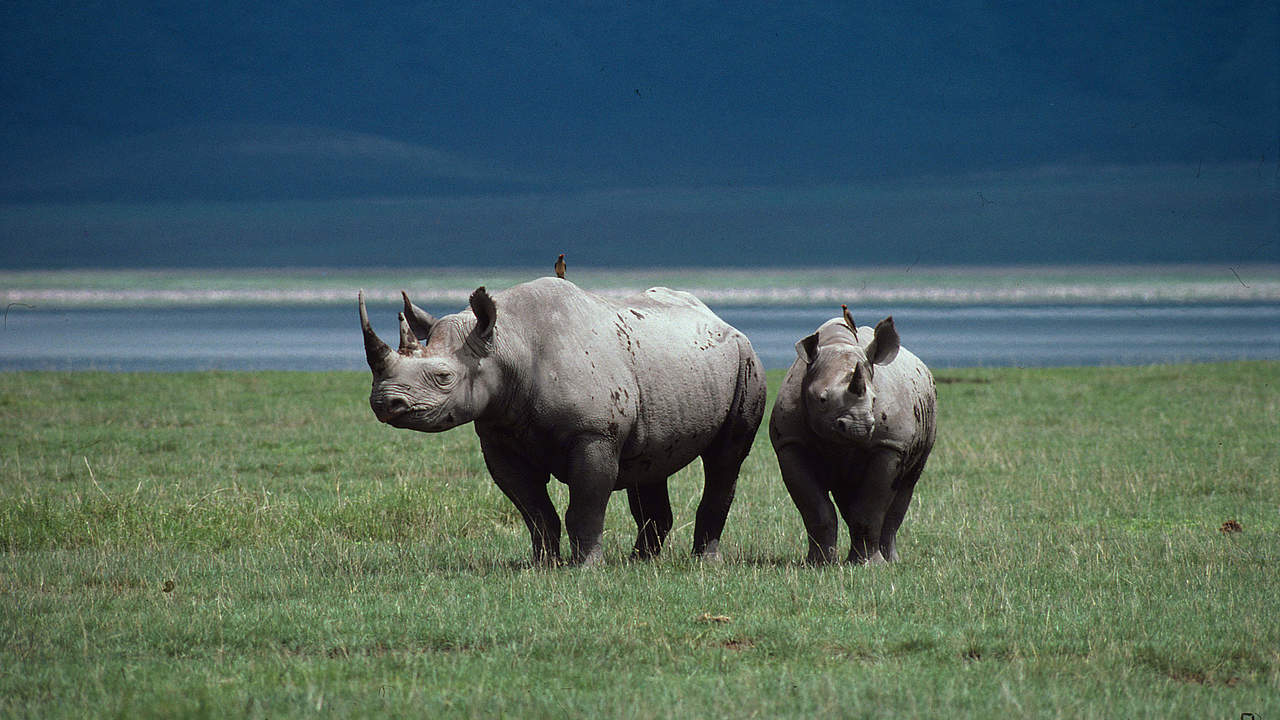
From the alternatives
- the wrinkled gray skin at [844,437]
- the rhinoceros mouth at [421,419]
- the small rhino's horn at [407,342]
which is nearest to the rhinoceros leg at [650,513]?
the wrinkled gray skin at [844,437]

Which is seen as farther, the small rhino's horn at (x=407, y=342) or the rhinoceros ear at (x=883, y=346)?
the rhinoceros ear at (x=883, y=346)

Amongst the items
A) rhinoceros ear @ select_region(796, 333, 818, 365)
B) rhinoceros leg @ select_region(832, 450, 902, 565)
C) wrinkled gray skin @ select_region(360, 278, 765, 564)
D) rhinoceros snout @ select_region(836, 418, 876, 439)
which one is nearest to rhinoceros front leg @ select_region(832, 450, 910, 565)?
rhinoceros leg @ select_region(832, 450, 902, 565)

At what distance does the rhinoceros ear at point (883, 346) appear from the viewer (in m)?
9.63

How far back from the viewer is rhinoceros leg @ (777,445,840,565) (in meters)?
9.65

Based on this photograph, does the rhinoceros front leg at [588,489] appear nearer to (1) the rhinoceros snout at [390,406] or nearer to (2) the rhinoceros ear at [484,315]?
(2) the rhinoceros ear at [484,315]

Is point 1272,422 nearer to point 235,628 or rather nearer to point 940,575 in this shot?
point 940,575

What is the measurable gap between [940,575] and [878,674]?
2.62 m

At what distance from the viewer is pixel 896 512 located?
1031cm

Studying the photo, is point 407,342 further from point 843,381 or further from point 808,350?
point 843,381

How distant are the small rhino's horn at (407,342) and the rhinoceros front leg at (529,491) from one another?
1.16 meters

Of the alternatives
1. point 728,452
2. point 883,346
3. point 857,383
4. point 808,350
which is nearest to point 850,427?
point 857,383

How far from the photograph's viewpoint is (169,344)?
225 feet

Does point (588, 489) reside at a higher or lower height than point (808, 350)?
lower

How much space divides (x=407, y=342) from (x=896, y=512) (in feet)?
12.6
